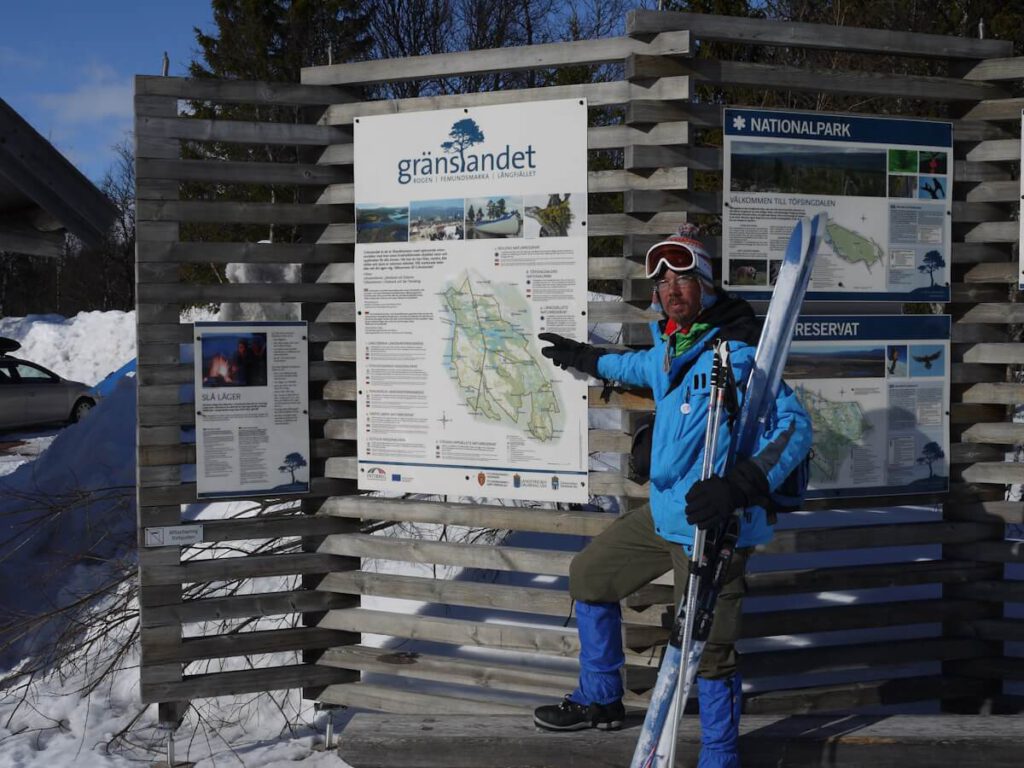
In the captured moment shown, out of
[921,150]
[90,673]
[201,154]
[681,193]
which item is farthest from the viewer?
[201,154]

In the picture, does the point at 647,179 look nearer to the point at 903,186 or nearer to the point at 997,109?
the point at 903,186

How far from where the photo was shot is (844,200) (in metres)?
5.35

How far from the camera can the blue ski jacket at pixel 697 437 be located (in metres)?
4.02

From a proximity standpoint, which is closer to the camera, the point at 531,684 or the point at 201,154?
the point at 531,684

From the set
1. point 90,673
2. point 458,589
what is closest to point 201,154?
point 90,673

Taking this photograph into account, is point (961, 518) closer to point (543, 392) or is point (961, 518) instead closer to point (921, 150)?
point (921, 150)

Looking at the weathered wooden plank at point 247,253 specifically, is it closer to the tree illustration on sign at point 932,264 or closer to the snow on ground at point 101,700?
the snow on ground at point 101,700

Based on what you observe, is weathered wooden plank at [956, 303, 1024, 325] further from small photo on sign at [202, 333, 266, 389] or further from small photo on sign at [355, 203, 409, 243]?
small photo on sign at [202, 333, 266, 389]

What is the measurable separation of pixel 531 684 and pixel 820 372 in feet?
6.89

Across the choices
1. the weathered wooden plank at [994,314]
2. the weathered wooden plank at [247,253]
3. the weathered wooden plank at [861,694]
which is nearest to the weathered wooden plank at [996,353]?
the weathered wooden plank at [994,314]

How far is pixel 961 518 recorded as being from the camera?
578 cm

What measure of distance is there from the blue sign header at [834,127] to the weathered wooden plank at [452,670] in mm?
2806

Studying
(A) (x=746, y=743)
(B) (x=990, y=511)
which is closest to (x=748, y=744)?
(A) (x=746, y=743)

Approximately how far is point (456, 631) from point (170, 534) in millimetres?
1547
